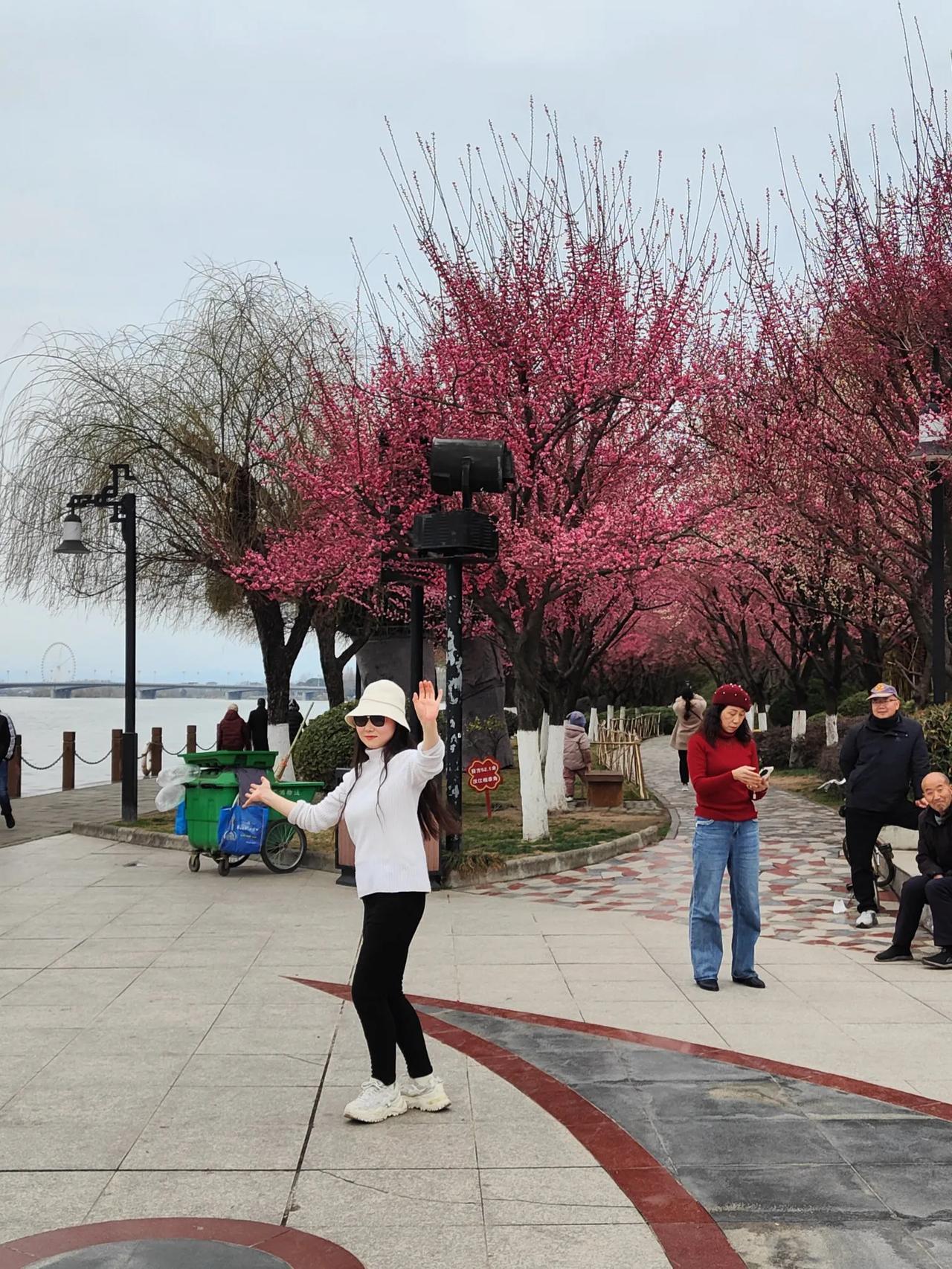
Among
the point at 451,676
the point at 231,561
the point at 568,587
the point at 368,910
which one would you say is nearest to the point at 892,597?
the point at 568,587

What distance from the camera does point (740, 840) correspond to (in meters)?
8.02

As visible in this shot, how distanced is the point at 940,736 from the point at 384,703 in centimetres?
770

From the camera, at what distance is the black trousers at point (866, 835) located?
32.4 feet

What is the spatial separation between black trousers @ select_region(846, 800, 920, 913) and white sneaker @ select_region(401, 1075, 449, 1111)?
5.39m

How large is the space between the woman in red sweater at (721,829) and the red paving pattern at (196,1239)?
432cm

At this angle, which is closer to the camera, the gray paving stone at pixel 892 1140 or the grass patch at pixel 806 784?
the gray paving stone at pixel 892 1140

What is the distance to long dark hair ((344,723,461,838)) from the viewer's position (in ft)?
18.2

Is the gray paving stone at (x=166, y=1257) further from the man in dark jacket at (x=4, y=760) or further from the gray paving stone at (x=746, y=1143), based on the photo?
the man in dark jacket at (x=4, y=760)

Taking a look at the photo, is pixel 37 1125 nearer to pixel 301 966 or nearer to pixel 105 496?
pixel 301 966

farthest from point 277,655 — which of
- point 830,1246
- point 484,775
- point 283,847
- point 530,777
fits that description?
point 830,1246

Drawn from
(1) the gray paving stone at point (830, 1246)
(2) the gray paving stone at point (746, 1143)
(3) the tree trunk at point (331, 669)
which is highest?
(3) the tree trunk at point (331, 669)

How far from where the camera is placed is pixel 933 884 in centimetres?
857

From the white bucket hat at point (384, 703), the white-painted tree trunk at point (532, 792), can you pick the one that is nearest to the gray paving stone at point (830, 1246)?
the white bucket hat at point (384, 703)

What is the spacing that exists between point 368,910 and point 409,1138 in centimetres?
92
